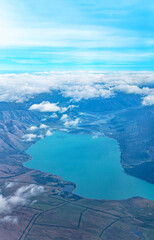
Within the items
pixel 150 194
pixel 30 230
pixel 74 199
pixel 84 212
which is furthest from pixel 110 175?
pixel 30 230

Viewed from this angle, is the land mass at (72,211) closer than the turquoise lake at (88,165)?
Yes

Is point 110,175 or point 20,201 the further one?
point 110,175

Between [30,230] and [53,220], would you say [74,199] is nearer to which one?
[53,220]

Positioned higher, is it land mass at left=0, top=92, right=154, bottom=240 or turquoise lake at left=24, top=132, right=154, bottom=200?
turquoise lake at left=24, top=132, right=154, bottom=200

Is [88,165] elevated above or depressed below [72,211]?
above

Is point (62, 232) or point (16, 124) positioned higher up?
point (16, 124)

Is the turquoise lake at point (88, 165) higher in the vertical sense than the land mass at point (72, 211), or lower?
higher

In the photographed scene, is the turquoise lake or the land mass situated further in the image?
the turquoise lake

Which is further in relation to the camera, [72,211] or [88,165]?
[88,165]
